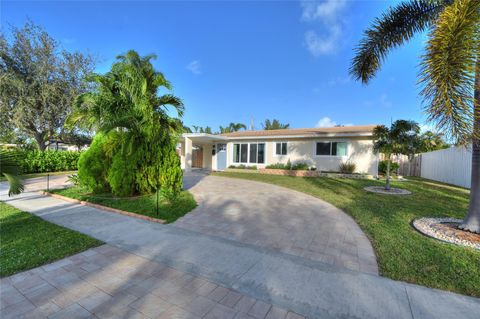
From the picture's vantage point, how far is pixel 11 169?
3.98 meters

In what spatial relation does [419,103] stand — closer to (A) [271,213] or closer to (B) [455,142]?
(B) [455,142]

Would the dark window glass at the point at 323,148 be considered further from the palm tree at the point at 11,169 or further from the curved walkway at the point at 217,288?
the palm tree at the point at 11,169

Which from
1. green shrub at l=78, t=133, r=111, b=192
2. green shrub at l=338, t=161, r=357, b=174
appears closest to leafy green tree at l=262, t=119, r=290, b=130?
green shrub at l=338, t=161, r=357, b=174

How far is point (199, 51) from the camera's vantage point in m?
17.4

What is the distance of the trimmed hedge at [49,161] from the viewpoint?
587 inches

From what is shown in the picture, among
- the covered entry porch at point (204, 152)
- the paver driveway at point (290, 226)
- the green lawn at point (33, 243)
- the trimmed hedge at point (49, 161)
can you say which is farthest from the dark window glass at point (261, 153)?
the trimmed hedge at point (49, 161)

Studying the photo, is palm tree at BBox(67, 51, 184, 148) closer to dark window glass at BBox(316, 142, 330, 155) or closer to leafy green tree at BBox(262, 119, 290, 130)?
dark window glass at BBox(316, 142, 330, 155)

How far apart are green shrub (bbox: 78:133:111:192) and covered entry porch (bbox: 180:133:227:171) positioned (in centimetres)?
896

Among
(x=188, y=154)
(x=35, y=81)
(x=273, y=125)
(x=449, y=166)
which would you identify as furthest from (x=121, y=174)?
(x=273, y=125)

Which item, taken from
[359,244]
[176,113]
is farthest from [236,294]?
[176,113]

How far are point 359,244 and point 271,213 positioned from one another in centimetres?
243

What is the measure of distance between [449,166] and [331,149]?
668 centimetres

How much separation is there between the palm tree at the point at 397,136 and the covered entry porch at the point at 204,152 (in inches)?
441

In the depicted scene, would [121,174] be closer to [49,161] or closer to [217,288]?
[217,288]
